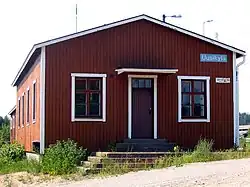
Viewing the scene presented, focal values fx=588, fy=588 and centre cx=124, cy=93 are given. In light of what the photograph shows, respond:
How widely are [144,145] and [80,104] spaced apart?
2.98m

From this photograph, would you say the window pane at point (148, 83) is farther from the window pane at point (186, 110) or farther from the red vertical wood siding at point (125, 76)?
the window pane at point (186, 110)

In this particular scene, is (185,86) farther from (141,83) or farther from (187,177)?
(187,177)

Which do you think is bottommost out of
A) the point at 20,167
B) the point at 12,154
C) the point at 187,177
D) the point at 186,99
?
the point at 20,167

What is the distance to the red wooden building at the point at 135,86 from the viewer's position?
22.8 meters

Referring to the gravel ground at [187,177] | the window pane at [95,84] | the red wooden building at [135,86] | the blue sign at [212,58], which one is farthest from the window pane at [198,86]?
the gravel ground at [187,177]

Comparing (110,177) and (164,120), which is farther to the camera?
(164,120)

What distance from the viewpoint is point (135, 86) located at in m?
23.7

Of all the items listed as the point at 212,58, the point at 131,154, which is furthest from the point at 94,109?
the point at 212,58

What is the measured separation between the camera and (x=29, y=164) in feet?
73.3

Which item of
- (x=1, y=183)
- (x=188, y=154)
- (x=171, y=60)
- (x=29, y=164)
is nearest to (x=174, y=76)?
(x=171, y=60)

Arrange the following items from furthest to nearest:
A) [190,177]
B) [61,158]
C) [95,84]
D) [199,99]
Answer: [199,99], [95,84], [61,158], [190,177]

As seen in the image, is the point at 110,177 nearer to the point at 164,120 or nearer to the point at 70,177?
the point at 70,177

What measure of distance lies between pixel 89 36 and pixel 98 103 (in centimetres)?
268

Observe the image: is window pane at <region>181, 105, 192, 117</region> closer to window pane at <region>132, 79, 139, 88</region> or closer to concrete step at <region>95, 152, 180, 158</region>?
window pane at <region>132, 79, 139, 88</region>
